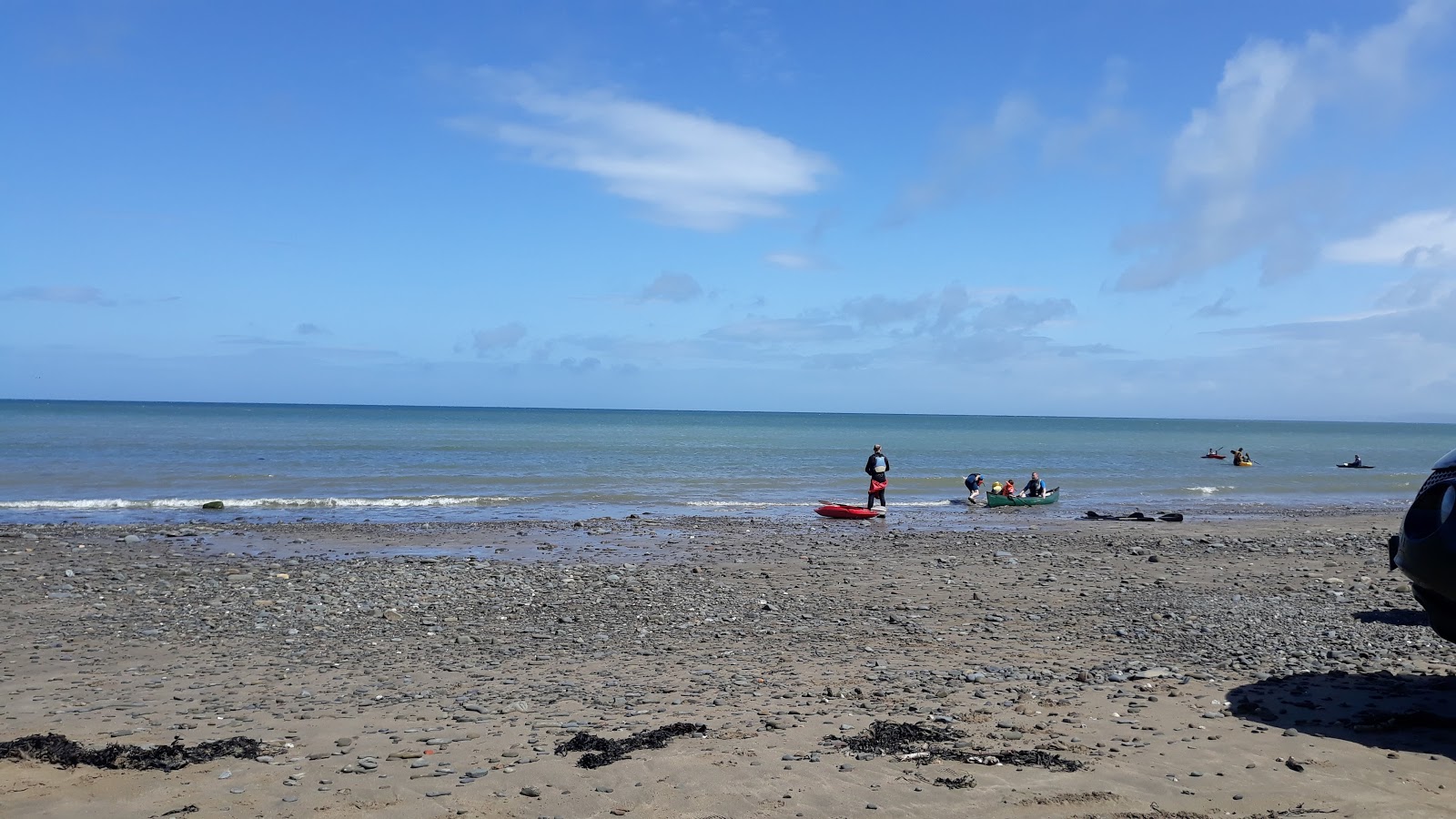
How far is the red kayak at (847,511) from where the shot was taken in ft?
92.3

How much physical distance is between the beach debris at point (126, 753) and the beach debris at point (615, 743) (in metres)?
2.17

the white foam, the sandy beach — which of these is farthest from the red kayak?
the white foam

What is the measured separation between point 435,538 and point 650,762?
1719 centimetres

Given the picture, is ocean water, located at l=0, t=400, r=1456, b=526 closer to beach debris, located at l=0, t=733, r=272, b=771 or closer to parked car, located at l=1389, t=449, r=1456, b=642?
beach debris, located at l=0, t=733, r=272, b=771

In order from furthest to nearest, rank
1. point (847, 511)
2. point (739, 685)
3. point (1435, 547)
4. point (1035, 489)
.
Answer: point (1035, 489) < point (847, 511) < point (739, 685) < point (1435, 547)

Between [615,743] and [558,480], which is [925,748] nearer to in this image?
[615,743]

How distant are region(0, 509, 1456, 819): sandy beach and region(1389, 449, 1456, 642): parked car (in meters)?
1.00

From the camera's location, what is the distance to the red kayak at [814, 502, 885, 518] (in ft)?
92.3

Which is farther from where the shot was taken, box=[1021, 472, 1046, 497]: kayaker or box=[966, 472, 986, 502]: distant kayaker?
box=[966, 472, 986, 502]: distant kayaker

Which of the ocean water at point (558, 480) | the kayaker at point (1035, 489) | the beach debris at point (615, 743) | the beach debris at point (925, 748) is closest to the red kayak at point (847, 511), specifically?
the ocean water at point (558, 480)

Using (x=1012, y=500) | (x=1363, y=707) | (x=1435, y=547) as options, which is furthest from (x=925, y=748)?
(x=1012, y=500)

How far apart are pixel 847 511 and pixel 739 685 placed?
19800 millimetres

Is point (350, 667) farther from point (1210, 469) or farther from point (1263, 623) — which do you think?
point (1210, 469)

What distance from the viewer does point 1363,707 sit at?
7.47 metres
